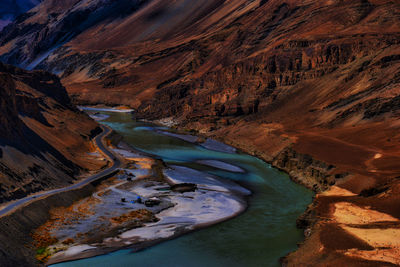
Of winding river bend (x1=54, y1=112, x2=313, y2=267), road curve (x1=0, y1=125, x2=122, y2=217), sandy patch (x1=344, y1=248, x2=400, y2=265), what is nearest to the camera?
sandy patch (x1=344, y1=248, x2=400, y2=265)

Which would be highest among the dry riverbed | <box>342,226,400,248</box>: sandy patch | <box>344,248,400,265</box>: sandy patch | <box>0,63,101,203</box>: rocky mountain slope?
<box>0,63,101,203</box>: rocky mountain slope

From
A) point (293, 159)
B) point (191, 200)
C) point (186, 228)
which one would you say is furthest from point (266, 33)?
point (186, 228)

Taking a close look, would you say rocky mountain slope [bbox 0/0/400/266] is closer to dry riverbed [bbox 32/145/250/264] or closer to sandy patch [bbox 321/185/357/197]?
sandy patch [bbox 321/185/357/197]

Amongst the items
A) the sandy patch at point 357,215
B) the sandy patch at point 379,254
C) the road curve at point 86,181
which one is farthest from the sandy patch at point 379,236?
the road curve at point 86,181

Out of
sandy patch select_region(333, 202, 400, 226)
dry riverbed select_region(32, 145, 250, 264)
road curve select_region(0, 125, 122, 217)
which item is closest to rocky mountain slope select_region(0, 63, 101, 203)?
road curve select_region(0, 125, 122, 217)

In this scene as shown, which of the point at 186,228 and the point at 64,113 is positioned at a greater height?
the point at 64,113

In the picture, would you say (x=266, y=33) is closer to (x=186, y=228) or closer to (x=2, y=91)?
(x=2, y=91)

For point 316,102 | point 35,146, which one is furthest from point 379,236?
point 316,102
